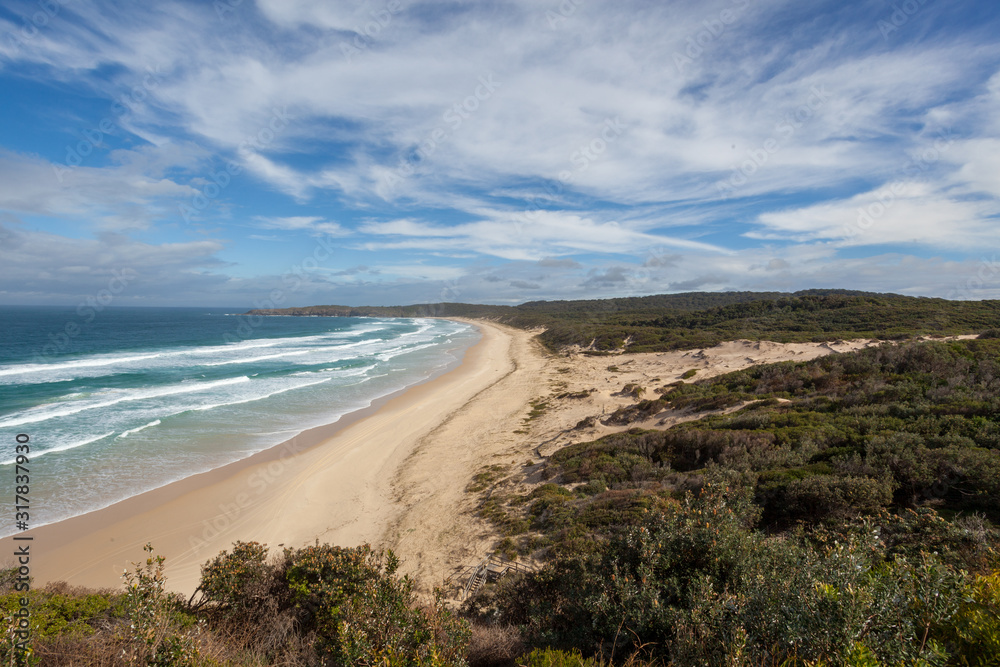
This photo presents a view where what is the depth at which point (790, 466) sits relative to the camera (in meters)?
8.53

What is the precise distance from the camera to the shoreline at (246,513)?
31.9 feet

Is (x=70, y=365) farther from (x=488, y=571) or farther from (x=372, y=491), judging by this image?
(x=488, y=571)

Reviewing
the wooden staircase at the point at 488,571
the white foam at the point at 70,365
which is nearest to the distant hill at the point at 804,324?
the wooden staircase at the point at 488,571

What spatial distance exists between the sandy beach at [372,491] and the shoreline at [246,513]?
36mm

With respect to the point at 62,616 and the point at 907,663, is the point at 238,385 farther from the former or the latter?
the point at 907,663

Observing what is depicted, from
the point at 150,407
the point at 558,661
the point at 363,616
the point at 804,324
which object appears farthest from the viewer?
the point at 804,324

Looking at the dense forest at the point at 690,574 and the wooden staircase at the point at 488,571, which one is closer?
the dense forest at the point at 690,574

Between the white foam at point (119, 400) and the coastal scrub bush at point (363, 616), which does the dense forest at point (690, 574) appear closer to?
the coastal scrub bush at point (363, 616)

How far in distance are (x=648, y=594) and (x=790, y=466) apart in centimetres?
627

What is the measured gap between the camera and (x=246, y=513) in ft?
39.5

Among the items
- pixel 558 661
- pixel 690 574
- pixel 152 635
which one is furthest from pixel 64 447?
pixel 690 574

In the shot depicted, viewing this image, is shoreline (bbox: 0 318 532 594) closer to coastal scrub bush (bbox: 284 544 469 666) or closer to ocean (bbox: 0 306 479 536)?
ocean (bbox: 0 306 479 536)

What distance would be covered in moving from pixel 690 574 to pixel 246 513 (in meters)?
12.4

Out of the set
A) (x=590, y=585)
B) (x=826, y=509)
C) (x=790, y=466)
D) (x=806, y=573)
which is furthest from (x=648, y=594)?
(x=790, y=466)
